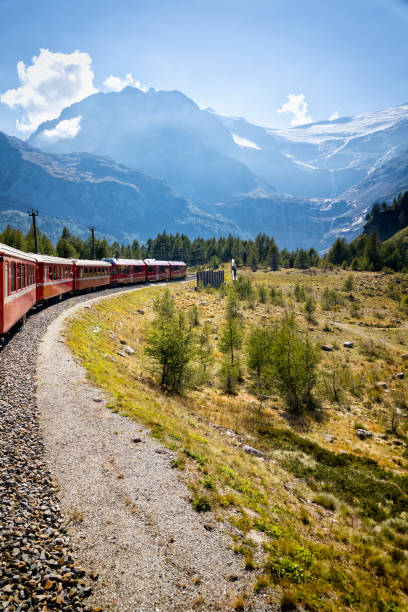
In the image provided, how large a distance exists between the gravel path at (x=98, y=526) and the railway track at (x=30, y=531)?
0.01 m

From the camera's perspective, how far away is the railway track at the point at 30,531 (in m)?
3.84

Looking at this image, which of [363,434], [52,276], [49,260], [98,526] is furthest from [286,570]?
[52,276]

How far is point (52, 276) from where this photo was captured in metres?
23.1

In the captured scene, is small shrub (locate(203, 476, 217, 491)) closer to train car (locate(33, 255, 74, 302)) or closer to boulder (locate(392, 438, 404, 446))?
boulder (locate(392, 438, 404, 446))

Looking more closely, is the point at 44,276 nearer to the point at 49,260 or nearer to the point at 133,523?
the point at 49,260

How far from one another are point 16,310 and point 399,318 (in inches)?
2198

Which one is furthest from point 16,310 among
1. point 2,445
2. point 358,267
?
point 358,267

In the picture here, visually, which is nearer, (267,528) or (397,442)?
(267,528)

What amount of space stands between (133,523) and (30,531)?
5.74ft

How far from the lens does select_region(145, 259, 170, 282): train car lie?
172ft

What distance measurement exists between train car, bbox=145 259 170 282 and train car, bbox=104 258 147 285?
1.63 metres

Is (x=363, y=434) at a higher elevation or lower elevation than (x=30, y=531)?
lower

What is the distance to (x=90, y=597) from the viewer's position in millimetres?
4047

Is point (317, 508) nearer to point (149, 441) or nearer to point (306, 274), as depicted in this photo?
point (149, 441)
